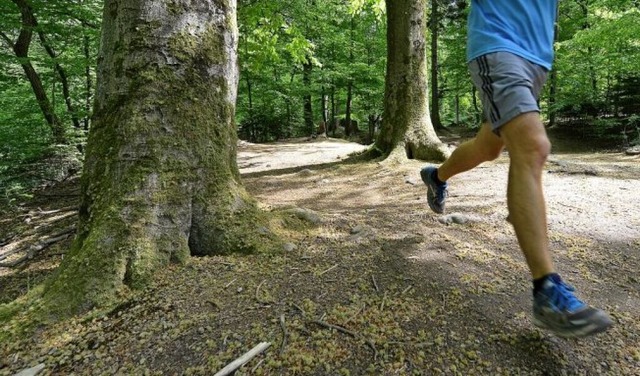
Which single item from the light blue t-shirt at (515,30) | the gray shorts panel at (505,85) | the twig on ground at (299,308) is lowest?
the twig on ground at (299,308)

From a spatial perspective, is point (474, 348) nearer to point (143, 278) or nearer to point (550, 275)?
point (550, 275)

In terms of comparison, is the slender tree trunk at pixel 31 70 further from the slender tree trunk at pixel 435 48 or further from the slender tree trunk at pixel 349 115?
the slender tree trunk at pixel 435 48

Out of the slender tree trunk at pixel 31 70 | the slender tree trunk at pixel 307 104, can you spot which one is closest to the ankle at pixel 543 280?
the slender tree trunk at pixel 31 70

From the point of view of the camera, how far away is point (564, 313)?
4.43ft

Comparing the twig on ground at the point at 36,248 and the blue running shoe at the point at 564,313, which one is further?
the twig on ground at the point at 36,248

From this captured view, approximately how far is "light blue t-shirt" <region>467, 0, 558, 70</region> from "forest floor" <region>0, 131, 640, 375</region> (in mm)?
1135

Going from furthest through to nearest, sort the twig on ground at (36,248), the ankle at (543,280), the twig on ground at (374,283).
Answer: the twig on ground at (36,248) → the twig on ground at (374,283) → the ankle at (543,280)

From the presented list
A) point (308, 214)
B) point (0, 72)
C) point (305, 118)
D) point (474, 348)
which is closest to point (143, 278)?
point (308, 214)

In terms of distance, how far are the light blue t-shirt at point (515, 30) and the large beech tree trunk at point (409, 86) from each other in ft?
13.7

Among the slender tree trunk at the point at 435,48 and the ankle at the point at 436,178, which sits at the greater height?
the slender tree trunk at the point at 435,48

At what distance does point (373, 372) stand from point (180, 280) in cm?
115

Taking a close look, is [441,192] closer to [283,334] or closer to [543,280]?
[543,280]

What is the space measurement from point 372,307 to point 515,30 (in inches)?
54.8

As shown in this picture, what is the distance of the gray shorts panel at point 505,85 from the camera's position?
1544mm
